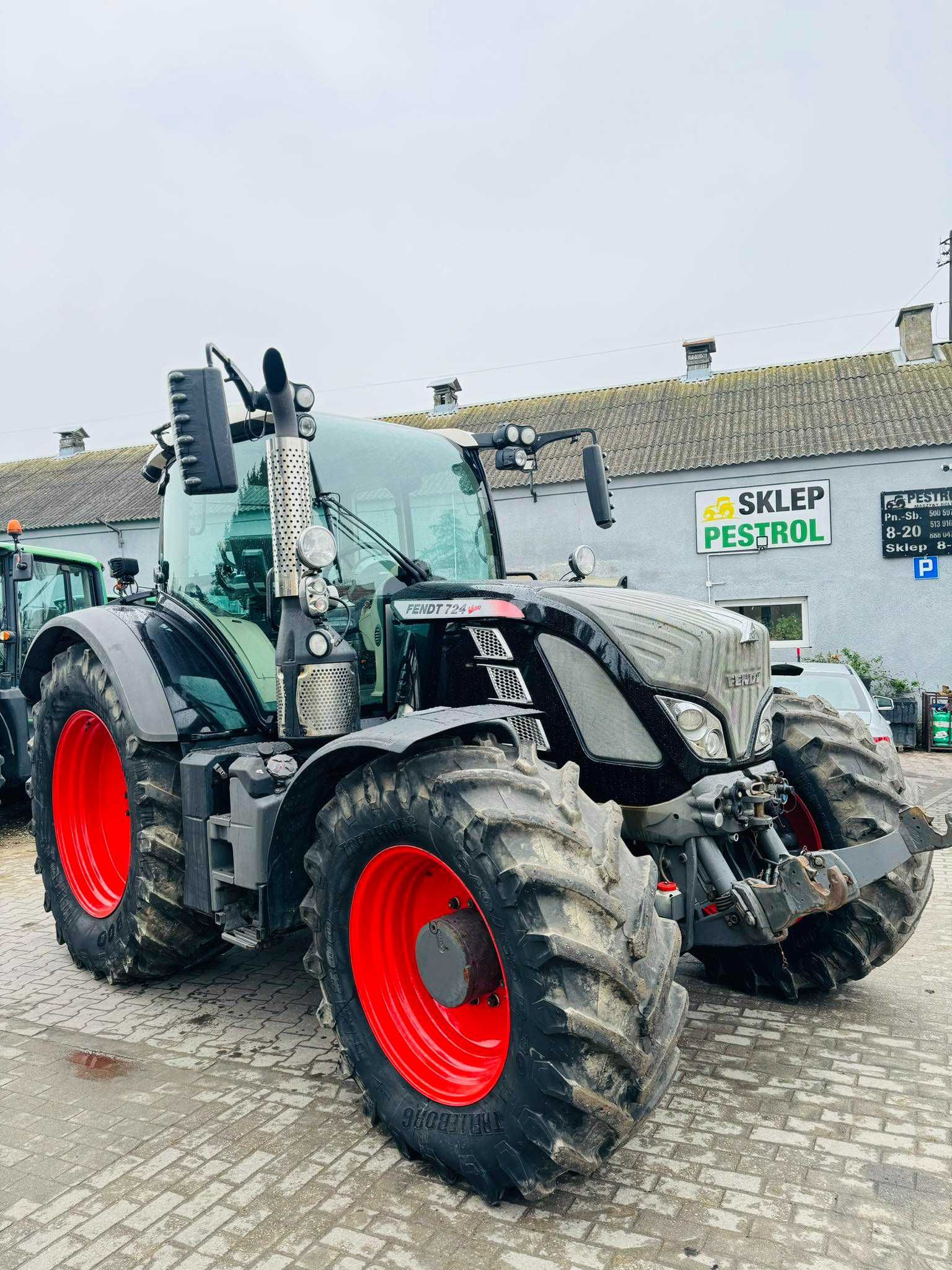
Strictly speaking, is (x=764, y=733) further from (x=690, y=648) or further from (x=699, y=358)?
(x=699, y=358)

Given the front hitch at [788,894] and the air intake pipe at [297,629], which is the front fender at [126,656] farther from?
the front hitch at [788,894]

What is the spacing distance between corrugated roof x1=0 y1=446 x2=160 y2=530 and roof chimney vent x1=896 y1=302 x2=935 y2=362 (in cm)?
1641

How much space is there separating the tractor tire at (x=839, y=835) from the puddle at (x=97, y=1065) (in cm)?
263

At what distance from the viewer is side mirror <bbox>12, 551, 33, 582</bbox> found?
793 cm

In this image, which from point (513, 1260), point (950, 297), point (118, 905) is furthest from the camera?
point (950, 297)

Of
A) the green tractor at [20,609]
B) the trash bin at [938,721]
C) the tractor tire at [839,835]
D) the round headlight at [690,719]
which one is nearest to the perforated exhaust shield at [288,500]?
the round headlight at [690,719]

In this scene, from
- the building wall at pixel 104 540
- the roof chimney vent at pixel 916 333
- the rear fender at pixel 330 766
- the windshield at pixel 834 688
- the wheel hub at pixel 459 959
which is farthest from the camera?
the building wall at pixel 104 540

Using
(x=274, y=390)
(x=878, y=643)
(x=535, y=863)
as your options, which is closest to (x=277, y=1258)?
(x=535, y=863)

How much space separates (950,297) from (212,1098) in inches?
1245

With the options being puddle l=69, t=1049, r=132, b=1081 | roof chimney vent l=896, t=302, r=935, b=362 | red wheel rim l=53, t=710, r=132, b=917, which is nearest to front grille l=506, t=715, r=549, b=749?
puddle l=69, t=1049, r=132, b=1081

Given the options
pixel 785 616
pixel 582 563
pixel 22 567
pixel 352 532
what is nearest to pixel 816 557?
pixel 785 616

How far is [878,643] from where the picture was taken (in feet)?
55.8

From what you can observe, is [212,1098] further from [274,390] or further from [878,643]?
[878,643]

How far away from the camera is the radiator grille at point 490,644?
3.65m
